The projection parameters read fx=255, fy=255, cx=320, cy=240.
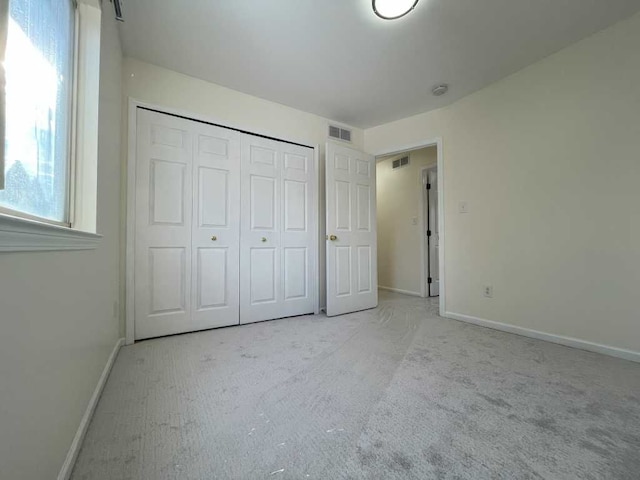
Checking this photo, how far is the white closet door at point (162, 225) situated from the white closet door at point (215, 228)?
67mm

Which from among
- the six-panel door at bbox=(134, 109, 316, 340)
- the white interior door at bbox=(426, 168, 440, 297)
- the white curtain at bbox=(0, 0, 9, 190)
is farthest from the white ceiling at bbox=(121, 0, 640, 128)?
the white interior door at bbox=(426, 168, 440, 297)

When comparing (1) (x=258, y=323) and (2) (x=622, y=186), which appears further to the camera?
(1) (x=258, y=323)

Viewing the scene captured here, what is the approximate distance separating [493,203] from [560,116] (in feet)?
2.67

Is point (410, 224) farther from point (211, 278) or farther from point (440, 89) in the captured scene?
point (211, 278)

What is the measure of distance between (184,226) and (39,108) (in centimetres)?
148

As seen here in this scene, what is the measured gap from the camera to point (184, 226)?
7.47ft

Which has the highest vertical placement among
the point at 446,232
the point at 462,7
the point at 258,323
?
the point at 462,7

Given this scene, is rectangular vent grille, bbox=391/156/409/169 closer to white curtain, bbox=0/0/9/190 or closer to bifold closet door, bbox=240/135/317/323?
bifold closet door, bbox=240/135/317/323

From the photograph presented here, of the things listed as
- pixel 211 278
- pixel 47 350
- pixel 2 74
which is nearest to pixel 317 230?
pixel 211 278

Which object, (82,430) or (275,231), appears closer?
(82,430)

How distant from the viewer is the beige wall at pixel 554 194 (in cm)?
179

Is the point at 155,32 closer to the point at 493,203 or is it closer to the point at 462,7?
the point at 462,7

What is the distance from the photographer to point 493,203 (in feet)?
8.15

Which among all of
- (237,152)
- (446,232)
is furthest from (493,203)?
(237,152)
